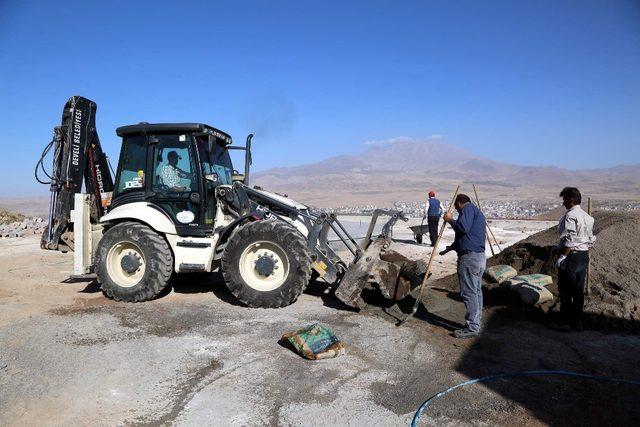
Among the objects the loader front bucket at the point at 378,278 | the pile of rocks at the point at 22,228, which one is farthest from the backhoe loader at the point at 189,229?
the pile of rocks at the point at 22,228

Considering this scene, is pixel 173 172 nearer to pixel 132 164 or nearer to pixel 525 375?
pixel 132 164

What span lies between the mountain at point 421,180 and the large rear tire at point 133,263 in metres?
38.8

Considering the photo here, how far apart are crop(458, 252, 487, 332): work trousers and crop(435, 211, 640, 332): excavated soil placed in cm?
145

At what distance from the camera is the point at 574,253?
18.0 ft

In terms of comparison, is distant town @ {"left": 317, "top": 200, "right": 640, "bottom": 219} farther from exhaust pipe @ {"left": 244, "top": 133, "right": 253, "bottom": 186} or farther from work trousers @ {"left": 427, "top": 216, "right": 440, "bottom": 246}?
exhaust pipe @ {"left": 244, "top": 133, "right": 253, "bottom": 186}

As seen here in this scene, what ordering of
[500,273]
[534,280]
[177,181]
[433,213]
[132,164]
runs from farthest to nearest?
1. [433,213]
2. [500,273]
3. [132,164]
4. [177,181]
5. [534,280]

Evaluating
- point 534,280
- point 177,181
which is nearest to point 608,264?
point 534,280

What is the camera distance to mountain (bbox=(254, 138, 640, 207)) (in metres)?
54.4

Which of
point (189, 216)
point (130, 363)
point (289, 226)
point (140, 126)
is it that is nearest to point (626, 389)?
point (289, 226)

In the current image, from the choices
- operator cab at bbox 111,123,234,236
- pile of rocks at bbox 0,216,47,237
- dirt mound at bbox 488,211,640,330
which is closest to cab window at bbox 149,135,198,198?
operator cab at bbox 111,123,234,236

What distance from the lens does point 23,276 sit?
909cm

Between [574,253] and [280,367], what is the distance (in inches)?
147

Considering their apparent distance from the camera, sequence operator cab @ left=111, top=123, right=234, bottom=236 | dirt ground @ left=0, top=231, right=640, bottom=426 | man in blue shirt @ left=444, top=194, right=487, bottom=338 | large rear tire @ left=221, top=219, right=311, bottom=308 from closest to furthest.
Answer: dirt ground @ left=0, top=231, right=640, bottom=426 → man in blue shirt @ left=444, top=194, right=487, bottom=338 → large rear tire @ left=221, top=219, right=311, bottom=308 → operator cab @ left=111, top=123, right=234, bottom=236

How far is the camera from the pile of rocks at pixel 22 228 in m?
15.4
